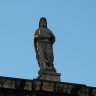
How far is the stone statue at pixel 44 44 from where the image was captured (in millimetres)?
21422

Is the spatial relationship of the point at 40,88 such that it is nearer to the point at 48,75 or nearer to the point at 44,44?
the point at 48,75

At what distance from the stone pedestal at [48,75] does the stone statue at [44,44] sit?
0.83 feet

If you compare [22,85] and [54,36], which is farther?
[54,36]

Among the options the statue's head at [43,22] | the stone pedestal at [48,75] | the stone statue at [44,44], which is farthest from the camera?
the statue's head at [43,22]

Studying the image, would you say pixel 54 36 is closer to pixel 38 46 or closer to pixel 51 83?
pixel 38 46

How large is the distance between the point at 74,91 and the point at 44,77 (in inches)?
49.0

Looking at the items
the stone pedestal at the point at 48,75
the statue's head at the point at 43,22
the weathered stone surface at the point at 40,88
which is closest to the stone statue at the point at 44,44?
the statue's head at the point at 43,22

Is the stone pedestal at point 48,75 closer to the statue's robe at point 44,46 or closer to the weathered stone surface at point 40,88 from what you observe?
the statue's robe at point 44,46

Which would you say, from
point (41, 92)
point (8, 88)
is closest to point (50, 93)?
point (41, 92)

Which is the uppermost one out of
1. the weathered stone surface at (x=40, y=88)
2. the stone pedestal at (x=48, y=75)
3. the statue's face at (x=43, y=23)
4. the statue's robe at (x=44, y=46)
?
the statue's face at (x=43, y=23)

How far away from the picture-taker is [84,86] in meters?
20.7

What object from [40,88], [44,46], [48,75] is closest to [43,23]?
[44,46]

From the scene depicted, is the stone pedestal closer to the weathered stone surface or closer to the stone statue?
the stone statue

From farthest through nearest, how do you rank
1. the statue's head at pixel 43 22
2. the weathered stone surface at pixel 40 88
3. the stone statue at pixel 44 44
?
the statue's head at pixel 43 22, the stone statue at pixel 44 44, the weathered stone surface at pixel 40 88
